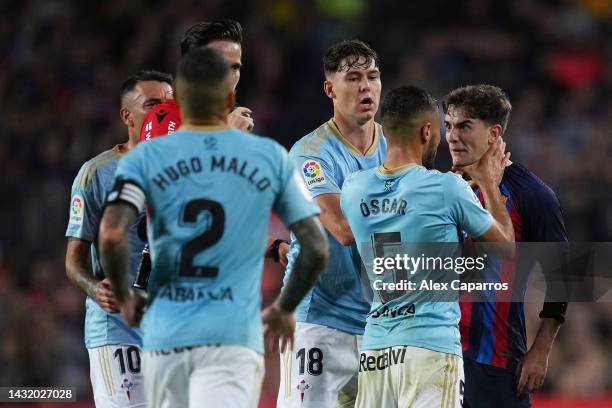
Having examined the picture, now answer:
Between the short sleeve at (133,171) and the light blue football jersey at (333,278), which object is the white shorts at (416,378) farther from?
the short sleeve at (133,171)

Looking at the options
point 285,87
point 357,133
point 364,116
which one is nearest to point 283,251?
point 357,133

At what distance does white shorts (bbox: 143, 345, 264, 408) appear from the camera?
17.0 feet

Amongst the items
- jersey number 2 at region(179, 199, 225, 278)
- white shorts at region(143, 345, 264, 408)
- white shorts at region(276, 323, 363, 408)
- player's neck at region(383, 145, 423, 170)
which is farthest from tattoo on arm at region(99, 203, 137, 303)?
white shorts at region(276, 323, 363, 408)

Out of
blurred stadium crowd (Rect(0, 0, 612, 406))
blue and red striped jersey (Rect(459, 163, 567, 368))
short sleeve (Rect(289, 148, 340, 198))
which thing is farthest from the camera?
blurred stadium crowd (Rect(0, 0, 612, 406))

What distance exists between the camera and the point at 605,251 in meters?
10.6

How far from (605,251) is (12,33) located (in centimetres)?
912

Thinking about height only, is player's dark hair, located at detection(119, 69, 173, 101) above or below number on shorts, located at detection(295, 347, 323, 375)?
above

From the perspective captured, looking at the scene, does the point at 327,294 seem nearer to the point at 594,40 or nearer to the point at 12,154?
the point at 12,154

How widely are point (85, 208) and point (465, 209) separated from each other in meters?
2.41

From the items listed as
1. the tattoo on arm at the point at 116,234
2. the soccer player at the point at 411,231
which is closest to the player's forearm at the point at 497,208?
the soccer player at the point at 411,231

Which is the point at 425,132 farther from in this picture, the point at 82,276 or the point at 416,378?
the point at 82,276

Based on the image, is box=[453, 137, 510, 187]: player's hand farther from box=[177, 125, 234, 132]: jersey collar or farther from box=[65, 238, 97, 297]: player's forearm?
box=[65, 238, 97, 297]: player's forearm

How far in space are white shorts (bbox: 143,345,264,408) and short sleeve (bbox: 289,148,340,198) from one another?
88.1 inches

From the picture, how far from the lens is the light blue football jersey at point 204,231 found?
17.2 feet
